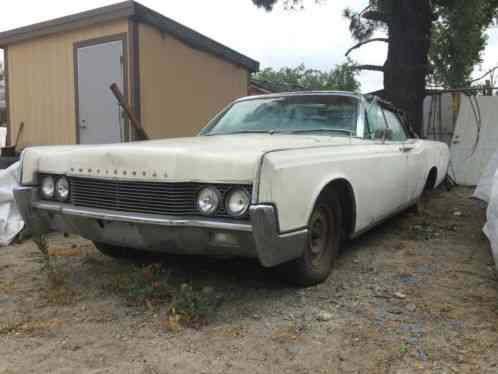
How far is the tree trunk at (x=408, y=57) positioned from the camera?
8.38 m

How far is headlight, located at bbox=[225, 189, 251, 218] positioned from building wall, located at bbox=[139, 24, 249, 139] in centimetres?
549

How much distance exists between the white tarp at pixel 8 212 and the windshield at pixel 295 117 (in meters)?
2.21

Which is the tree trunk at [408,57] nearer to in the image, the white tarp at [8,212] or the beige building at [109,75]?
the beige building at [109,75]

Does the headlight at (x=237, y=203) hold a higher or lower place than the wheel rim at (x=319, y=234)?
higher

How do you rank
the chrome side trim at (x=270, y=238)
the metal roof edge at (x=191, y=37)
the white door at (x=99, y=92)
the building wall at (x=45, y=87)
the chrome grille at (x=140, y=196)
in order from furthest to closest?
1. the building wall at (x=45, y=87)
2. the white door at (x=99, y=92)
3. the metal roof edge at (x=191, y=37)
4. the chrome grille at (x=140, y=196)
5. the chrome side trim at (x=270, y=238)

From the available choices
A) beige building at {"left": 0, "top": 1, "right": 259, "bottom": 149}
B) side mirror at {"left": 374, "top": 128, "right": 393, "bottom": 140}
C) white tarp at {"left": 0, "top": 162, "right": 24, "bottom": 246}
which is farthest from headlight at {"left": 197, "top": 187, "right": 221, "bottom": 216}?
beige building at {"left": 0, "top": 1, "right": 259, "bottom": 149}

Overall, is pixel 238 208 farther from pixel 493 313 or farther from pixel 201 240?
pixel 493 313

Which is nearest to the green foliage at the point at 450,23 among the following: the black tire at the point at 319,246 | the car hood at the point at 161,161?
the black tire at the point at 319,246

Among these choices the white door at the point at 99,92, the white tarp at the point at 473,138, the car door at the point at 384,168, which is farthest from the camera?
the white tarp at the point at 473,138

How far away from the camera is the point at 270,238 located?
8.81ft

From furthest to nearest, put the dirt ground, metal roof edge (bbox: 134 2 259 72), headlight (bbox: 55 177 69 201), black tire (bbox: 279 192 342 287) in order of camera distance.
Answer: metal roof edge (bbox: 134 2 259 72) → headlight (bbox: 55 177 69 201) → black tire (bbox: 279 192 342 287) → the dirt ground

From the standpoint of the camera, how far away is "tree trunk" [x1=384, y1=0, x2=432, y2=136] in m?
8.38

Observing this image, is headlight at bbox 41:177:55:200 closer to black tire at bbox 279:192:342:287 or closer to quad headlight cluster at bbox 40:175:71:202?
quad headlight cluster at bbox 40:175:71:202

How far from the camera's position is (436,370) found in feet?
7.58
